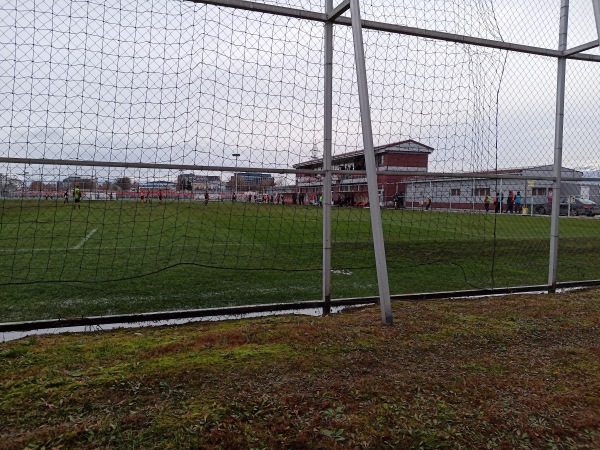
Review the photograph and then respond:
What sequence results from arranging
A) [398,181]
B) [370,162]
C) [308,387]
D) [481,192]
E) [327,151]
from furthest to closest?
[481,192] < [398,181] < [327,151] < [370,162] < [308,387]

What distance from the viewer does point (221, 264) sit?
31.0 feet

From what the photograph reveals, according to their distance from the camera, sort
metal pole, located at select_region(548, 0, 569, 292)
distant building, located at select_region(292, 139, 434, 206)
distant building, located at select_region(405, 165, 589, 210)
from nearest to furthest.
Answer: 1. distant building, located at select_region(292, 139, 434, 206)
2. metal pole, located at select_region(548, 0, 569, 292)
3. distant building, located at select_region(405, 165, 589, 210)

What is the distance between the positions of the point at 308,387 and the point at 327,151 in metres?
2.94

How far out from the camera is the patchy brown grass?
7.25 ft

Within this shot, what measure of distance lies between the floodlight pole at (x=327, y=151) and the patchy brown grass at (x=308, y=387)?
107cm

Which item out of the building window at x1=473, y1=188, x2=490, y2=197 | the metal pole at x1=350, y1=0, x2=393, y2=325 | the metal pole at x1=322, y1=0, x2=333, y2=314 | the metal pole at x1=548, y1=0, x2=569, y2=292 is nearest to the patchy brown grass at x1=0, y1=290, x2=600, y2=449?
the metal pole at x1=350, y1=0, x2=393, y2=325

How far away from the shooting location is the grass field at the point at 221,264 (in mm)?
5919

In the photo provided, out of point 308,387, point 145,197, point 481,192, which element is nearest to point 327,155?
point 145,197

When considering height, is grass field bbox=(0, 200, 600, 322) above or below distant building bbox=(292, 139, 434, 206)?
below

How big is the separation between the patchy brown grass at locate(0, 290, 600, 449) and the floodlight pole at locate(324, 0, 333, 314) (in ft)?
3.49

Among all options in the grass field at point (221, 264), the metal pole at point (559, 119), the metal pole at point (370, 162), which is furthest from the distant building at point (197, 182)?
the metal pole at point (559, 119)

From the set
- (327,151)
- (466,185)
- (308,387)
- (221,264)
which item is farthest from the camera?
(221,264)

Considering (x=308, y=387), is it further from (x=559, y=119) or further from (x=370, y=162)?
(x=559, y=119)

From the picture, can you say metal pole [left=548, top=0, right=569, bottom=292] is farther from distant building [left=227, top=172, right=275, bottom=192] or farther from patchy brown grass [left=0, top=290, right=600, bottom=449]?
distant building [left=227, top=172, right=275, bottom=192]
